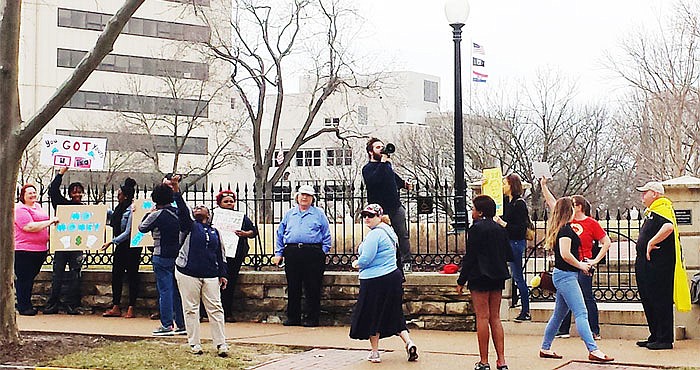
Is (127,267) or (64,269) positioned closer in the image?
(127,267)

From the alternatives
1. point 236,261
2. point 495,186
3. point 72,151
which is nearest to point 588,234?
point 495,186

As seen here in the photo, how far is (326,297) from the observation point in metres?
13.3

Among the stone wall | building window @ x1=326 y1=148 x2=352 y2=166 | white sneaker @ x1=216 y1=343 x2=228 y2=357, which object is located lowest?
white sneaker @ x1=216 y1=343 x2=228 y2=357

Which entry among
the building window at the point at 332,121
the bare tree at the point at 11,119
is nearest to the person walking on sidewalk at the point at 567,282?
the bare tree at the point at 11,119

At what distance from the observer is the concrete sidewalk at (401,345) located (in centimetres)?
988

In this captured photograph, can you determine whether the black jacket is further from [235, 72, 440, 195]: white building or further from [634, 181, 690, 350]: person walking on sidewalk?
[235, 72, 440, 195]: white building

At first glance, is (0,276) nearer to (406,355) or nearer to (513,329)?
(406,355)

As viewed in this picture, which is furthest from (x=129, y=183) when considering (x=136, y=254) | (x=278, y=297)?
(x=278, y=297)

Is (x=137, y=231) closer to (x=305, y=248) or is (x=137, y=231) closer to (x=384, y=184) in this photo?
(x=305, y=248)

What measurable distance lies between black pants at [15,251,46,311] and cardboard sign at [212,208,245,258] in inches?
115

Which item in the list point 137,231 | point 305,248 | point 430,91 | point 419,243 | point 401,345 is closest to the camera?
point 401,345

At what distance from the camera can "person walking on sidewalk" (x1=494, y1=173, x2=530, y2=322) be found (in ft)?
39.3

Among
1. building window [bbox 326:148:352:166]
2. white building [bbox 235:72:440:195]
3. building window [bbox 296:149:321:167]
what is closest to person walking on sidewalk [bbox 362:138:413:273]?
building window [bbox 326:148:352:166]

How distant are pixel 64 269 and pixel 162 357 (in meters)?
4.81
